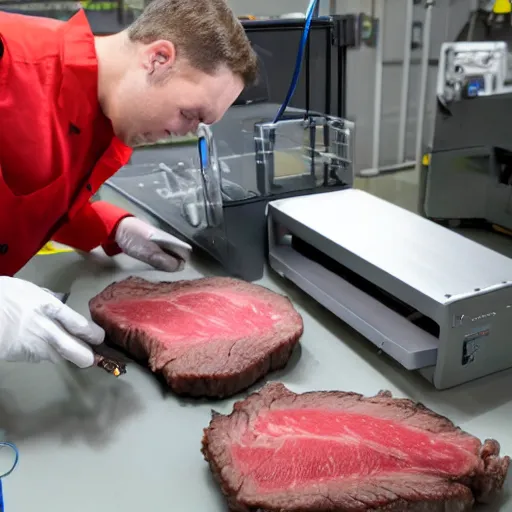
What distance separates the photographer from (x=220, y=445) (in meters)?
0.81

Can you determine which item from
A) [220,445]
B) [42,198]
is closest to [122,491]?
[220,445]

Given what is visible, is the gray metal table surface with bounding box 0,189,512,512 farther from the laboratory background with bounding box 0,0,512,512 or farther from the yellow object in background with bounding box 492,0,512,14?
the yellow object in background with bounding box 492,0,512,14

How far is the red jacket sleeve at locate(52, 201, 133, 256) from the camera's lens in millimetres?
1527

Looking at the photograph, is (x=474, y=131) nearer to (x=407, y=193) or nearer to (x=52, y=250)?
(x=407, y=193)

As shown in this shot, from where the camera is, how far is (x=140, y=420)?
3.04ft

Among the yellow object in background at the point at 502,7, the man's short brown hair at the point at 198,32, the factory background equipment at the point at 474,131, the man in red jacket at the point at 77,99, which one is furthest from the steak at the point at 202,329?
the yellow object in background at the point at 502,7

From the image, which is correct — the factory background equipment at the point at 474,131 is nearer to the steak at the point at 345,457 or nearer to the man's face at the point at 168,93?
the man's face at the point at 168,93

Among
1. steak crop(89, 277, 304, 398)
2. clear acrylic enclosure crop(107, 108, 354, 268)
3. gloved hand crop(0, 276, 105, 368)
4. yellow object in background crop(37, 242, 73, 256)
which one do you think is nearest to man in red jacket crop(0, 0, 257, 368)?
gloved hand crop(0, 276, 105, 368)

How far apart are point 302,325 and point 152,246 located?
577 millimetres

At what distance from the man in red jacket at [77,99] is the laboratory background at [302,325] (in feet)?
0.45

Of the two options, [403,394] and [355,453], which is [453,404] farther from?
[355,453]

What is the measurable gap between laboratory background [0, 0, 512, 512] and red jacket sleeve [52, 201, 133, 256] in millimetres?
46

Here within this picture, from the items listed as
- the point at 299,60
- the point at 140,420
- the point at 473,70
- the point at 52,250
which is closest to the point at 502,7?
the point at 473,70

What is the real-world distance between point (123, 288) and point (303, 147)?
64 cm
